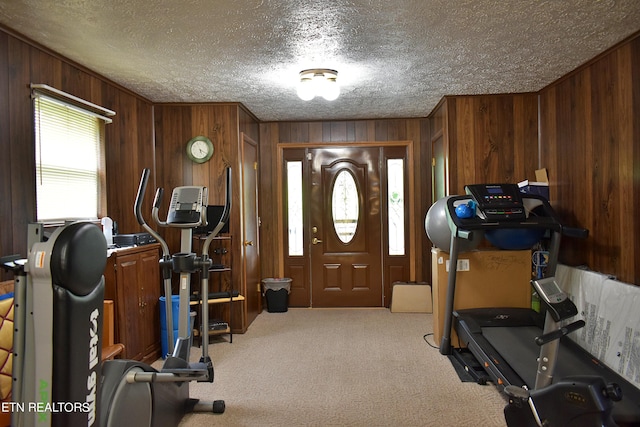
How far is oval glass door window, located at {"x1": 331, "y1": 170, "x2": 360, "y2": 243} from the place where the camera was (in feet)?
18.2

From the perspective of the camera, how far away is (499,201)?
3.31 meters

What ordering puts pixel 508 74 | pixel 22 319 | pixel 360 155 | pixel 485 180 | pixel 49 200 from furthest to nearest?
1. pixel 360 155
2. pixel 485 180
3. pixel 508 74
4. pixel 49 200
5. pixel 22 319

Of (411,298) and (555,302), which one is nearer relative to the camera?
(555,302)

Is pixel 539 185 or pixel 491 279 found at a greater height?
pixel 539 185

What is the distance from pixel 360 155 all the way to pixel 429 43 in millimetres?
2666

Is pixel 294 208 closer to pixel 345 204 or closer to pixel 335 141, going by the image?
pixel 345 204

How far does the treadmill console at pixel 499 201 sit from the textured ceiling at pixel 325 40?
101cm

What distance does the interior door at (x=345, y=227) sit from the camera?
5.51m

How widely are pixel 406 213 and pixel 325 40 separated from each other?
10.3ft

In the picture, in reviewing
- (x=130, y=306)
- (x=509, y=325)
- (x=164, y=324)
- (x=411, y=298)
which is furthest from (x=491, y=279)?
(x=130, y=306)

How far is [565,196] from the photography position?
378 centimetres

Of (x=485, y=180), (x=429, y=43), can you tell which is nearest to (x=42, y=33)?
(x=429, y=43)

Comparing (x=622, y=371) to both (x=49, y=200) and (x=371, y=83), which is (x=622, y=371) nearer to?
(x=371, y=83)

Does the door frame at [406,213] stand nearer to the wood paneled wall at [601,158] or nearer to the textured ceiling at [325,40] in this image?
the textured ceiling at [325,40]
